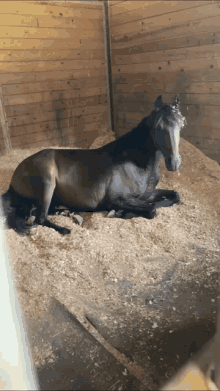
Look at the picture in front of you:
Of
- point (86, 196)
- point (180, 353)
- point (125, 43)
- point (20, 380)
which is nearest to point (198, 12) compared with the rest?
point (125, 43)

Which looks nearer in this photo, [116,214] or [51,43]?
[116,214]

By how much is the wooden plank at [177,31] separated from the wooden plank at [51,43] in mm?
521


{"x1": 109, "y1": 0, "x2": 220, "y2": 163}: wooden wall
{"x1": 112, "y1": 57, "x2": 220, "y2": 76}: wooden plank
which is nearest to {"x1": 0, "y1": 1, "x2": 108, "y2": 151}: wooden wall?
{"x1": 109, "y1": 0, "x2": 220, "y2": 163}: wooden wall

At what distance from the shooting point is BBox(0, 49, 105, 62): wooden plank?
3.20 meters

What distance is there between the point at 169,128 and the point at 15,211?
144 cm

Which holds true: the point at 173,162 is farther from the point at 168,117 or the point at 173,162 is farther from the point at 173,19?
the point at 173,19

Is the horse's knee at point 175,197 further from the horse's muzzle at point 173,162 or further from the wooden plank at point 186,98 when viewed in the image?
the wooden plank at point 186,98

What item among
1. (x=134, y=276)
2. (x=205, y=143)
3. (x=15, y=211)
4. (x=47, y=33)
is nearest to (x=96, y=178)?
(x=15, y=211)

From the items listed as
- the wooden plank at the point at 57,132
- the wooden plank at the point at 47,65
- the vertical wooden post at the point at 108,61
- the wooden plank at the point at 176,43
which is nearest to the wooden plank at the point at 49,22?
the vertical wooden post at the point at 108,61

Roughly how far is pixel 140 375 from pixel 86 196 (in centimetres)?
147

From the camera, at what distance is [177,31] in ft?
9.34

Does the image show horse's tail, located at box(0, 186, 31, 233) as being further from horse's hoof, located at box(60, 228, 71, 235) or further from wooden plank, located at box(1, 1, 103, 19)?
wooden plank, located at box(1, 1, 103, 19)

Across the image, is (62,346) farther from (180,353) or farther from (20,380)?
(180,353)

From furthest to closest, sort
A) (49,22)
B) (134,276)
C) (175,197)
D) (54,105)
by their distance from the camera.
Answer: (54,105) < (49,22) < (175,197) < (134,276)
